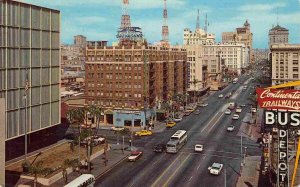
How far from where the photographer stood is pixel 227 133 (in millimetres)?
119500

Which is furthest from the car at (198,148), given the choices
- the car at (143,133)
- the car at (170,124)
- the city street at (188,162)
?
the car at (170,124)

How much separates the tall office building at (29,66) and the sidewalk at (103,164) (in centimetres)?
1486

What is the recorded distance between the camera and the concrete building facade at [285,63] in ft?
602

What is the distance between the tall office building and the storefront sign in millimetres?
46511

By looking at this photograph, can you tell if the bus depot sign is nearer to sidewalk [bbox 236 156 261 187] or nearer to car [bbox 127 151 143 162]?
sidewalk [bbox 236 156 261 187]

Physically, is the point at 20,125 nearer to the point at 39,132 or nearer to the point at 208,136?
the point at 39,132

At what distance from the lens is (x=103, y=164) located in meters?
84.1

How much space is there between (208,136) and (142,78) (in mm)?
30167

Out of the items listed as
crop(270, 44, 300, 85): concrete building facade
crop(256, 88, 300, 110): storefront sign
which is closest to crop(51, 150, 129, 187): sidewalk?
crop(256, 88, 300, 110): storefront sign

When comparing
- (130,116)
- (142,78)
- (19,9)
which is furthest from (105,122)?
(19,9)

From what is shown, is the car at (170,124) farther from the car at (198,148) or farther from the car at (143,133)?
the car at (198,148)

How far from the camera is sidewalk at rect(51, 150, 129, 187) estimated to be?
7469 cm

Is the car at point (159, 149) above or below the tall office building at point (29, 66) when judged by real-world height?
below

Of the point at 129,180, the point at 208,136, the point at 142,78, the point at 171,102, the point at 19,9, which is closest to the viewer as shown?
the point at 129,180
